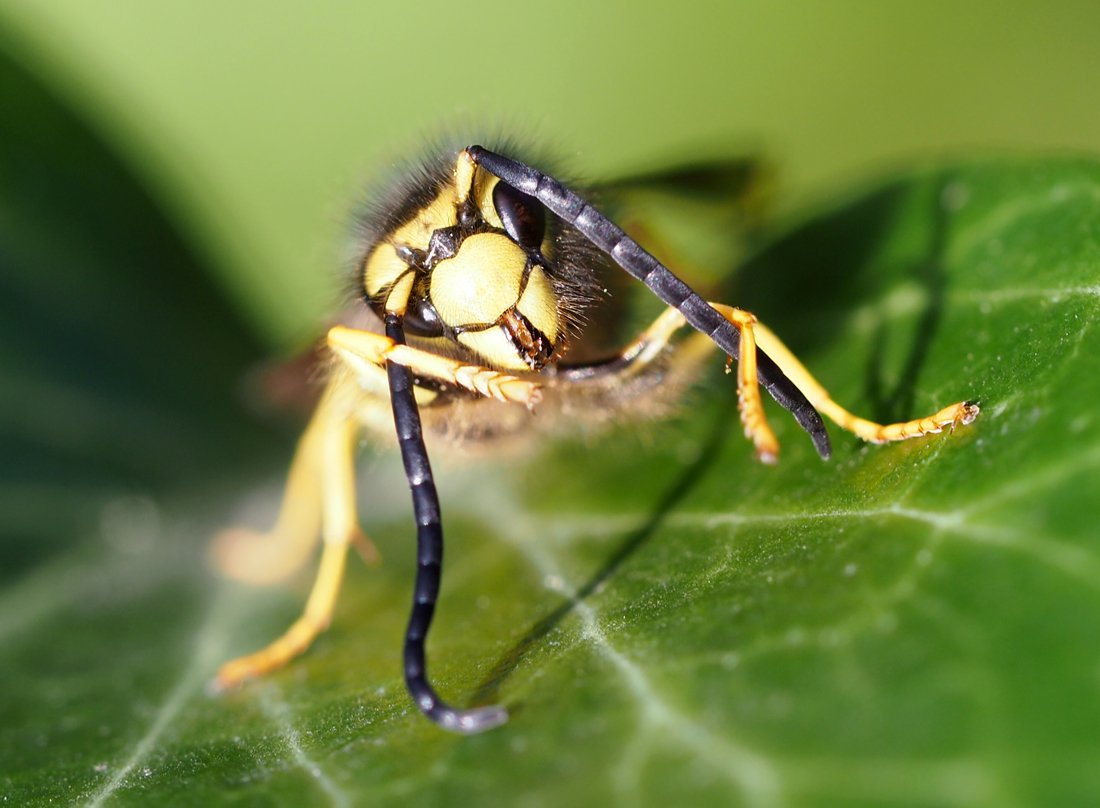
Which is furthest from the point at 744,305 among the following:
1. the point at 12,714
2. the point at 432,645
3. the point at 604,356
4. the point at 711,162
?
the point at 12,714

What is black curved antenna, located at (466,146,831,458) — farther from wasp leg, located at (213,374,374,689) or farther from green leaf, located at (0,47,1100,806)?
wasp leg, located at (213,374,374,689)

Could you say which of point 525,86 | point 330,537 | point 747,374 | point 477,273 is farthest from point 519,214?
point 525,86

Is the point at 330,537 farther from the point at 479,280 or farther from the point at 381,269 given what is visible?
the point at 479,280

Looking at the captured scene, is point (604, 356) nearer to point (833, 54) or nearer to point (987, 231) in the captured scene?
point (987, 231)

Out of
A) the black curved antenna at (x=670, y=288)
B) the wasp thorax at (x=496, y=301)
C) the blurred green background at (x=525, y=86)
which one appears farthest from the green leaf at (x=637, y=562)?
the wasp thorax at (x=496, y=301)

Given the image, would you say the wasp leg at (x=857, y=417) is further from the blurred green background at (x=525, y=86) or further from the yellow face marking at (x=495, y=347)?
the blurred green background at (x=525, y=86)

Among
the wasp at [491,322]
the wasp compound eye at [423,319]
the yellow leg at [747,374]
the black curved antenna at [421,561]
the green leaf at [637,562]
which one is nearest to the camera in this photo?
the green leaf at [637,562]

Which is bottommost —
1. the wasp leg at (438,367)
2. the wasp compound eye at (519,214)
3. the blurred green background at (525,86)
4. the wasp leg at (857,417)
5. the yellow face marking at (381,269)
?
the wasp leg at (857,417)

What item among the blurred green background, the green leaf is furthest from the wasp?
the blurred green background
